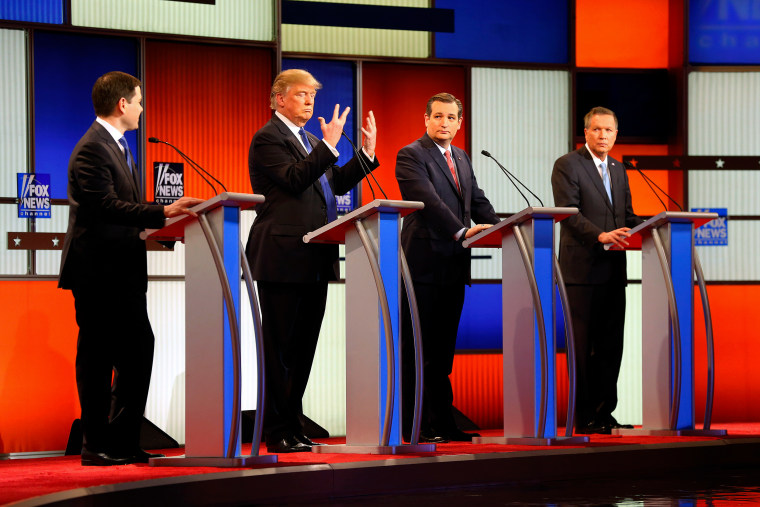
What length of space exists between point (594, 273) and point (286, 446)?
1.84 meters

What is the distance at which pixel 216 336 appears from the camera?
3477 millimetres

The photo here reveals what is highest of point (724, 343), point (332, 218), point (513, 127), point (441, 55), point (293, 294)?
point (441, 55)

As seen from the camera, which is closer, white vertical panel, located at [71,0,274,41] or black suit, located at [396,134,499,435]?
black suit, located at [396,134,499,435]

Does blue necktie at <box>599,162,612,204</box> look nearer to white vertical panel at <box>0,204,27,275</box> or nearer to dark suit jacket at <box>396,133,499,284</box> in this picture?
dark suit jacket at <box>396,133,499,284</box>

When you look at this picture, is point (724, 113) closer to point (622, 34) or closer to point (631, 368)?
point (622, 34)

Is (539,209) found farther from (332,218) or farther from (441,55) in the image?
(441,55)

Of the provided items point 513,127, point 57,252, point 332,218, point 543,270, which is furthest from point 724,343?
point 57,252

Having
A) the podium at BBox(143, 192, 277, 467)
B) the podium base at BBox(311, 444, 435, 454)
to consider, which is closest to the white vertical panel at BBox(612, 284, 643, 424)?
the podium base at BBox(311, 444, 435, 454)

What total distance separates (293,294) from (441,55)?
2741 mm

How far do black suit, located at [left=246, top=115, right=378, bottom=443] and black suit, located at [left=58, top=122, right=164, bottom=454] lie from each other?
48 centimetres

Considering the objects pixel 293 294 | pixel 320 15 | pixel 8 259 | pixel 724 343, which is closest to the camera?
pixel 293 294

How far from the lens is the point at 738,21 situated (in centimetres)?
665

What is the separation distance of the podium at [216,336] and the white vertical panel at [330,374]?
92.4 inches

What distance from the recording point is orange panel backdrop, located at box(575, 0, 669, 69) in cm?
660
